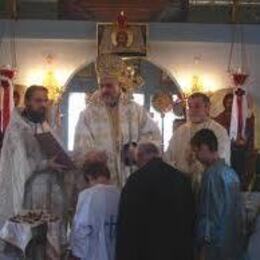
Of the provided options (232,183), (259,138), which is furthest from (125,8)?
(232,183)

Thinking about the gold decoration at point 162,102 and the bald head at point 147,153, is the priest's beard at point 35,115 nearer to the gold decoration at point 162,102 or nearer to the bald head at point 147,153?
the bald head at point 147,153

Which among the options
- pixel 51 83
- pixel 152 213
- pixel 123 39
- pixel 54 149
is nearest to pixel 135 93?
pixel 123 39

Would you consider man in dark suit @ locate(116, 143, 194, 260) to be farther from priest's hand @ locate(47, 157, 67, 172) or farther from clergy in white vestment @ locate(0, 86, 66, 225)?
clergy in white vestment @ locate(0, 86, 66, 225)

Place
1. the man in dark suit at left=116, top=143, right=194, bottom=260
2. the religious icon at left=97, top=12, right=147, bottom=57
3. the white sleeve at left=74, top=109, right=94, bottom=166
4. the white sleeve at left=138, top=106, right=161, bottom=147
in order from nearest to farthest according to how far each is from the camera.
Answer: the man in dark suit at left=116, top=143, right=194, bottom=260
the white sleeve at left=74, top=109, right=94, bottom=166
the white sleeve at left=138, top=106, right=161, bottom=147
the religious icon at left=97, top=12, right=147, bottom=57

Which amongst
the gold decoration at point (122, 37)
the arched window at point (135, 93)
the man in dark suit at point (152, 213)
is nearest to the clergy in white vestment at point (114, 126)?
the man in dark suit at point (152, 213)

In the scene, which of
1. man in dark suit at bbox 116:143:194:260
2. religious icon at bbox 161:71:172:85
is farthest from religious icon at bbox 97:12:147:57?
man in dark suit at bbox 116:143:194:260

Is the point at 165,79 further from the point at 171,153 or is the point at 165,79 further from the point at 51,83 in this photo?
A: the point at 171,153

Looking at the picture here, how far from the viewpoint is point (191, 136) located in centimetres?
766

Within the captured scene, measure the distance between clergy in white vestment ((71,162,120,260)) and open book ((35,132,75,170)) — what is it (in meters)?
1.35

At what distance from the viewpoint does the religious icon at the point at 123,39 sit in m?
11.5

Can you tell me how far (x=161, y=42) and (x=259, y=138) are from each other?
2126 mm

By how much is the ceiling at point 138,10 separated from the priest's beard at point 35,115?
4397mm

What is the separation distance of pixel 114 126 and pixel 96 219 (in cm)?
218

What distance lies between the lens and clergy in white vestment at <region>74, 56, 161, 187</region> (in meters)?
7.37
